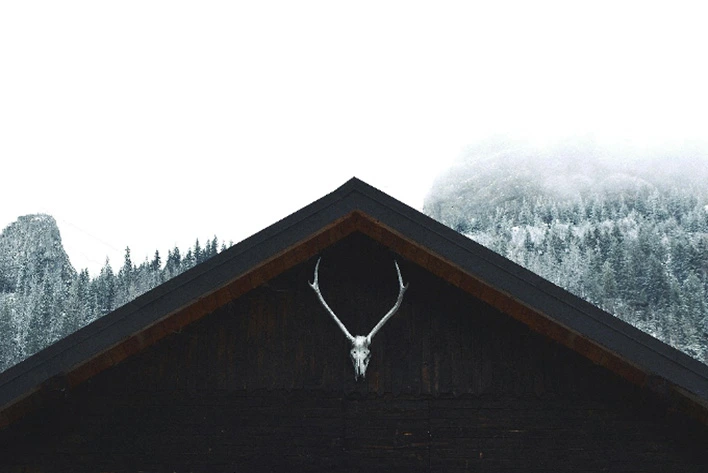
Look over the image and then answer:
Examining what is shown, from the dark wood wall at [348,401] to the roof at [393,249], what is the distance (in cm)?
49

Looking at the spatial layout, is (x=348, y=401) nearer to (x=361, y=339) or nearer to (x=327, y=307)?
(x=361, y=339)

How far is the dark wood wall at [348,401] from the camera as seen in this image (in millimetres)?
9148

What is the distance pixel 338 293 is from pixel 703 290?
209 metres

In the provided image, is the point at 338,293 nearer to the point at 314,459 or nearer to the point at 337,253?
the point at 337,253

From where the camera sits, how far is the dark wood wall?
9.15 meters

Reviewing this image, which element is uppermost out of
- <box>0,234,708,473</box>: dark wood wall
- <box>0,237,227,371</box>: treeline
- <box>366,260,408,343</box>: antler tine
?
<box>0,237,227,371</box>: treeline

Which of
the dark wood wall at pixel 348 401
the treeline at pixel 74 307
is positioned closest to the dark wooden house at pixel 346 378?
the dark wood wall at pixel 348 401

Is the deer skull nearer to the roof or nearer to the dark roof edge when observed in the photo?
the roof

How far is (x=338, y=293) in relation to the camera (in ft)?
31.2

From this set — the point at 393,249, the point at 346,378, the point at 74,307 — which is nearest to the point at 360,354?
the point at 346,378

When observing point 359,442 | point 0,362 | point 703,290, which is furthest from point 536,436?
point 703,290

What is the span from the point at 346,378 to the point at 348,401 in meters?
0.28

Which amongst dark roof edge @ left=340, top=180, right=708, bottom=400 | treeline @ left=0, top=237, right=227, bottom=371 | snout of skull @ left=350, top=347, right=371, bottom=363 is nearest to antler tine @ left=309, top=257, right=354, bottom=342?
snout of skull @ left=350, top=347, right=371, bottom=363

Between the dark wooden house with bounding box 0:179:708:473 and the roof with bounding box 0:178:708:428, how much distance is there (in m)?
0.02
